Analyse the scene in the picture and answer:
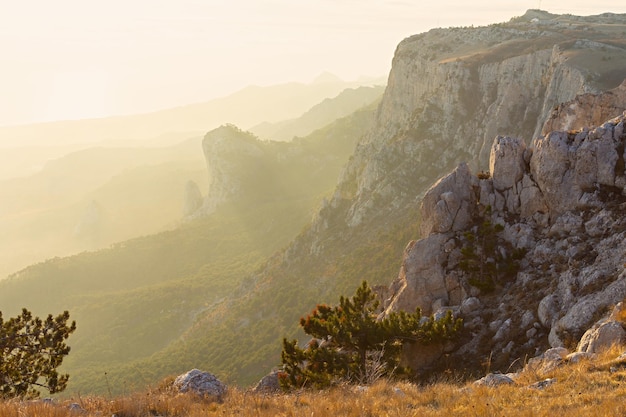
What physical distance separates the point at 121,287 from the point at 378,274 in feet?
249

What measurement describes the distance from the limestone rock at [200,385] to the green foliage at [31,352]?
7.85 meters

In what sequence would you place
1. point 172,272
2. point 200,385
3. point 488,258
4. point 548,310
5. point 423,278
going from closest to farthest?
point 200,385, point 548,310, point 488,258, point 423,278, point 172,272

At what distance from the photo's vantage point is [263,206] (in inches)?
5108

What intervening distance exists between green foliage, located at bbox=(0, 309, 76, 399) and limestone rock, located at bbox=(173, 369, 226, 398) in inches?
309

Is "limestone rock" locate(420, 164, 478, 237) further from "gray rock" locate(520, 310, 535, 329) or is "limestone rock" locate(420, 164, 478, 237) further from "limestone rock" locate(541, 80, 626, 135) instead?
"limestone rock" locate(541, 80, 626, 135)

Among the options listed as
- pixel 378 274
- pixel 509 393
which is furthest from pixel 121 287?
pixel 509 393

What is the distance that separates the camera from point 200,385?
50.7 ft

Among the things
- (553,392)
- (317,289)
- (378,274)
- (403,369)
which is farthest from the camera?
(317,289)

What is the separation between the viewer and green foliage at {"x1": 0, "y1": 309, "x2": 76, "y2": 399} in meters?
19.4

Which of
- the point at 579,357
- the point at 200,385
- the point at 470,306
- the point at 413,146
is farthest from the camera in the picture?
the point at 413,146

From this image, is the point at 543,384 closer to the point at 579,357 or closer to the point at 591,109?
the point at 579,357

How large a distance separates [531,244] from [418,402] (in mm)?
16325

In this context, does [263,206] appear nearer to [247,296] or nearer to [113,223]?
[247,296]

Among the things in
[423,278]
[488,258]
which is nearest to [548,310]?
[488,258]
